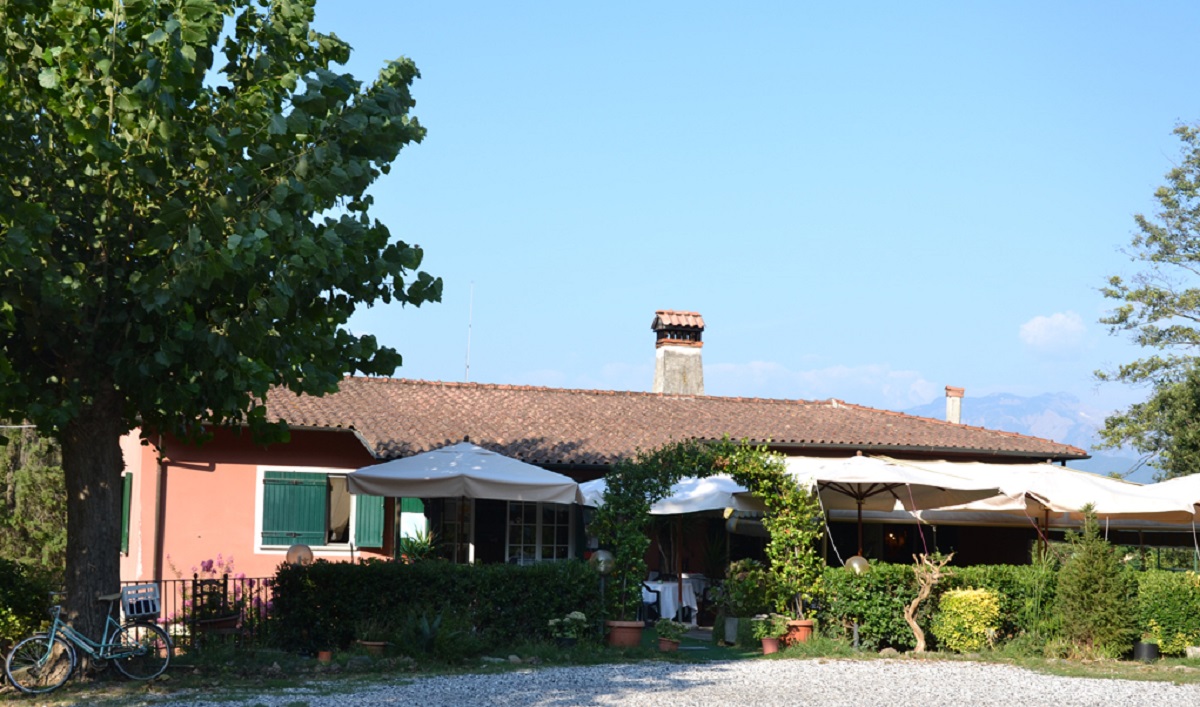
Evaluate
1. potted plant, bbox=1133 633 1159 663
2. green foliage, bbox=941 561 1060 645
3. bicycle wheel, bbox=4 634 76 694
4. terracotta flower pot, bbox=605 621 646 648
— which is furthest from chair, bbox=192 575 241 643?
potted plant, bbox=1133 633 1159 663

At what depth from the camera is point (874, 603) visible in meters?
13.6

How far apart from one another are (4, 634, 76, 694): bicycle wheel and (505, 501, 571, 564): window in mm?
8850

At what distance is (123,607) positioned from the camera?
35.5 feet

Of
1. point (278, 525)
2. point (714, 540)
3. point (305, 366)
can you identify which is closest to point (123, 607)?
point (305, 366)

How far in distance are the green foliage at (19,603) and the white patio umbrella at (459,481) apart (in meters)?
3.61

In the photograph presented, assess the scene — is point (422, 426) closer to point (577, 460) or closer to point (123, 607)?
point (577, 460)

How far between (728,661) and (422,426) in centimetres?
810

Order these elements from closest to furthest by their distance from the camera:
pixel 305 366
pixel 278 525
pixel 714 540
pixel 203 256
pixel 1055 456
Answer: pixel 203 256, pixel 305 366, pixel 278 525, pixel 714 540, pixel 1055 456

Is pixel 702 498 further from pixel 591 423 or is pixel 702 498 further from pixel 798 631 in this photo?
pixel 591 423

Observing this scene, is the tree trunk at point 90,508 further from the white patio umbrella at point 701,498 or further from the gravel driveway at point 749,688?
the white patio umbrella at point 701,498

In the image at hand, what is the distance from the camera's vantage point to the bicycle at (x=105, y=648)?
10367 mm

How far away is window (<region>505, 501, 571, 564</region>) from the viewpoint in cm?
1886

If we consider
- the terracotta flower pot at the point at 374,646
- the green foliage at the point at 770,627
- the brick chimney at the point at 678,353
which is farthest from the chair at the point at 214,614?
the brick chimney at the point at 678,353

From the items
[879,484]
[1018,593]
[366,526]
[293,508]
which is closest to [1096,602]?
[1018,593]
